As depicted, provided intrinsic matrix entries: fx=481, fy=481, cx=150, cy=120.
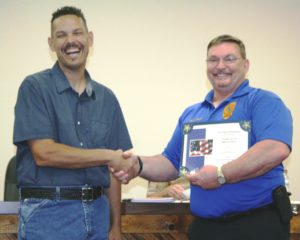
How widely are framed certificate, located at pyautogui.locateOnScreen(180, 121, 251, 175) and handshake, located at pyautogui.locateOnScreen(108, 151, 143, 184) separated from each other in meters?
0.31

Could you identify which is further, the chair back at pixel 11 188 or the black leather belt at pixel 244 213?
the chair back at pixel 11 188

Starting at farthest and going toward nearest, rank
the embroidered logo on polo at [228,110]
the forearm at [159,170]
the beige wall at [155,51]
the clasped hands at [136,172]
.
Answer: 1. the beige wall at [155,51]
2. the forearm at [159,170]
3. the embroidered logo on polo at [228,110]
4. the clasped hands at [136,172]

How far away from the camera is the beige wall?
4.70 meters

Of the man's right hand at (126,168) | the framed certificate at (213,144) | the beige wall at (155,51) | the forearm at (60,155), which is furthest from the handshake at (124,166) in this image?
the beige wall at (155,51)

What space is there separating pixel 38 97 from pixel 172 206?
1.11 m

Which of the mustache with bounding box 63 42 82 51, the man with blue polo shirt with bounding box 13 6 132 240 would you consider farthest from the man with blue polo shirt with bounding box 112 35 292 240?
the mustache with bounding box 63 42 82 51

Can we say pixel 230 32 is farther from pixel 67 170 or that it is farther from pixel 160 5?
pixel 67 170

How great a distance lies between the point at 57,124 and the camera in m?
2.27

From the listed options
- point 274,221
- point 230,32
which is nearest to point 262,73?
point 230,32

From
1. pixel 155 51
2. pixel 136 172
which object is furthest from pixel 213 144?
pixel 155 51

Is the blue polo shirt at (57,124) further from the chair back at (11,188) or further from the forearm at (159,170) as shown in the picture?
the chair back at (11,188)

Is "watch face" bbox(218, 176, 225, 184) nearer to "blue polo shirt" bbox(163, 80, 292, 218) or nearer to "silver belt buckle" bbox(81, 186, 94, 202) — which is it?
"blue polo shirt" bbox(163, 80, 292, 218)

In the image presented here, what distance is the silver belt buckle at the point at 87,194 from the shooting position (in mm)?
2219

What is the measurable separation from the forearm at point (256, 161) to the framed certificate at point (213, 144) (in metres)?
0.07
